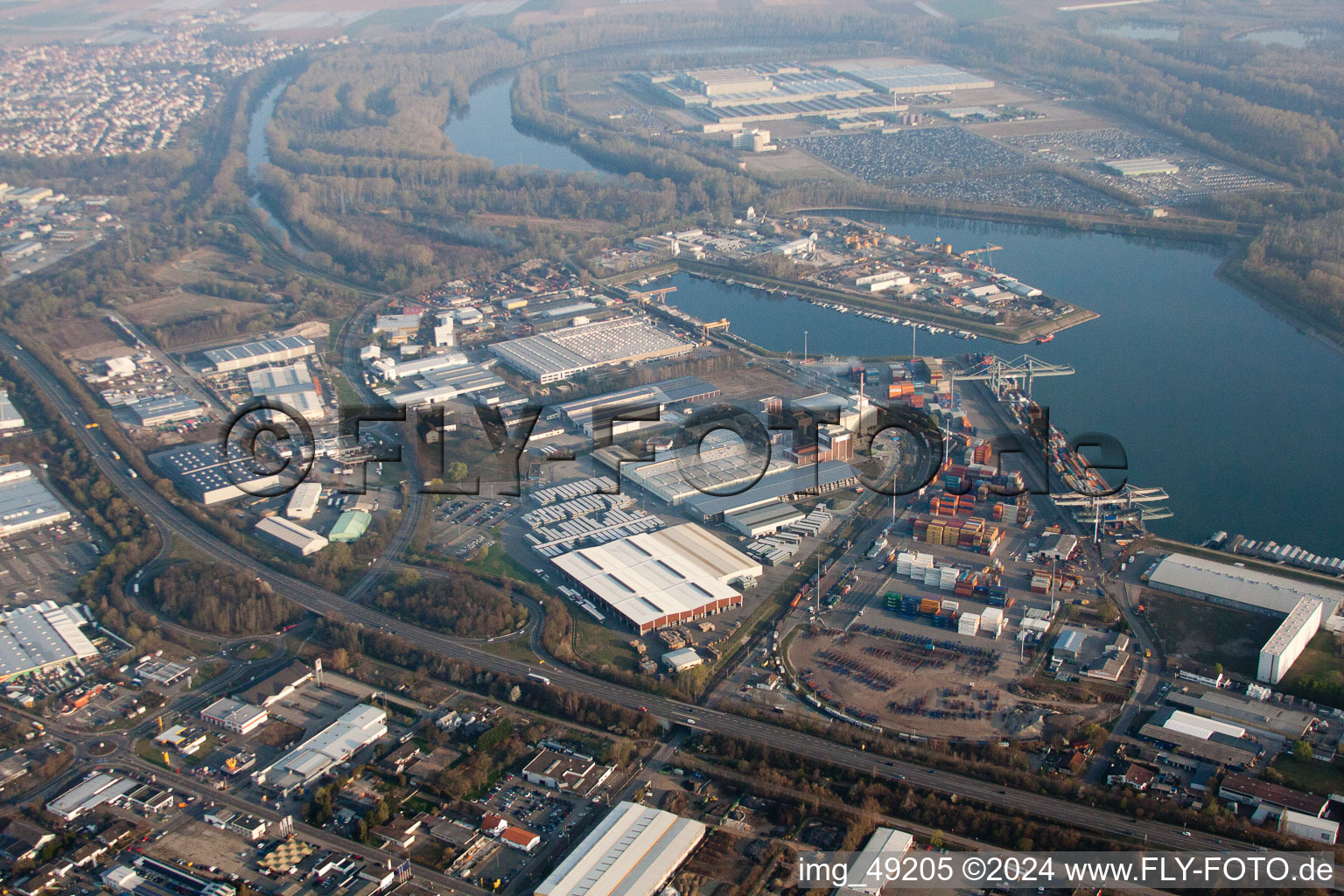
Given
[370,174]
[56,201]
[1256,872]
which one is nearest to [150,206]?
[56,201]

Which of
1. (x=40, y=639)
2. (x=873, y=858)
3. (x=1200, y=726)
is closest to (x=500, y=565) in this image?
(x=40, y=639)

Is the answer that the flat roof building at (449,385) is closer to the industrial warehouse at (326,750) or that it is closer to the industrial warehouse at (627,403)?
the industrial warehouse at (627,403)

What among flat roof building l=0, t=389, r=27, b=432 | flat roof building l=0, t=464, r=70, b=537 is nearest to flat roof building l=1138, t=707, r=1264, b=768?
flat roof building l=0, t=464, r=70, b=537

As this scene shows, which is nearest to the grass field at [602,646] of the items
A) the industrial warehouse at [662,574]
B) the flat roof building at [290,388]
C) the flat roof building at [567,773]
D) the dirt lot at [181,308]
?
the industrial warehouse at [662,574]

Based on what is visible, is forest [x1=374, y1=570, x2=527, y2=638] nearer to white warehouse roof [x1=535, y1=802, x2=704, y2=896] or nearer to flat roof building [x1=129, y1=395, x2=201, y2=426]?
white warehouse roof [x1=535, y1=802, x2=704, y2=896]

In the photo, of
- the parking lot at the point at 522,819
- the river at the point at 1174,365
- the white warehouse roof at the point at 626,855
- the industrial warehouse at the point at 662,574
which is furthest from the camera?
the river at the point at 1174,365

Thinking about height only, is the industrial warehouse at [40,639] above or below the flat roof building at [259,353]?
below

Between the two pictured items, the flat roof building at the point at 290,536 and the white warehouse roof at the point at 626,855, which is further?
the flat roof building at the point at 290,536
